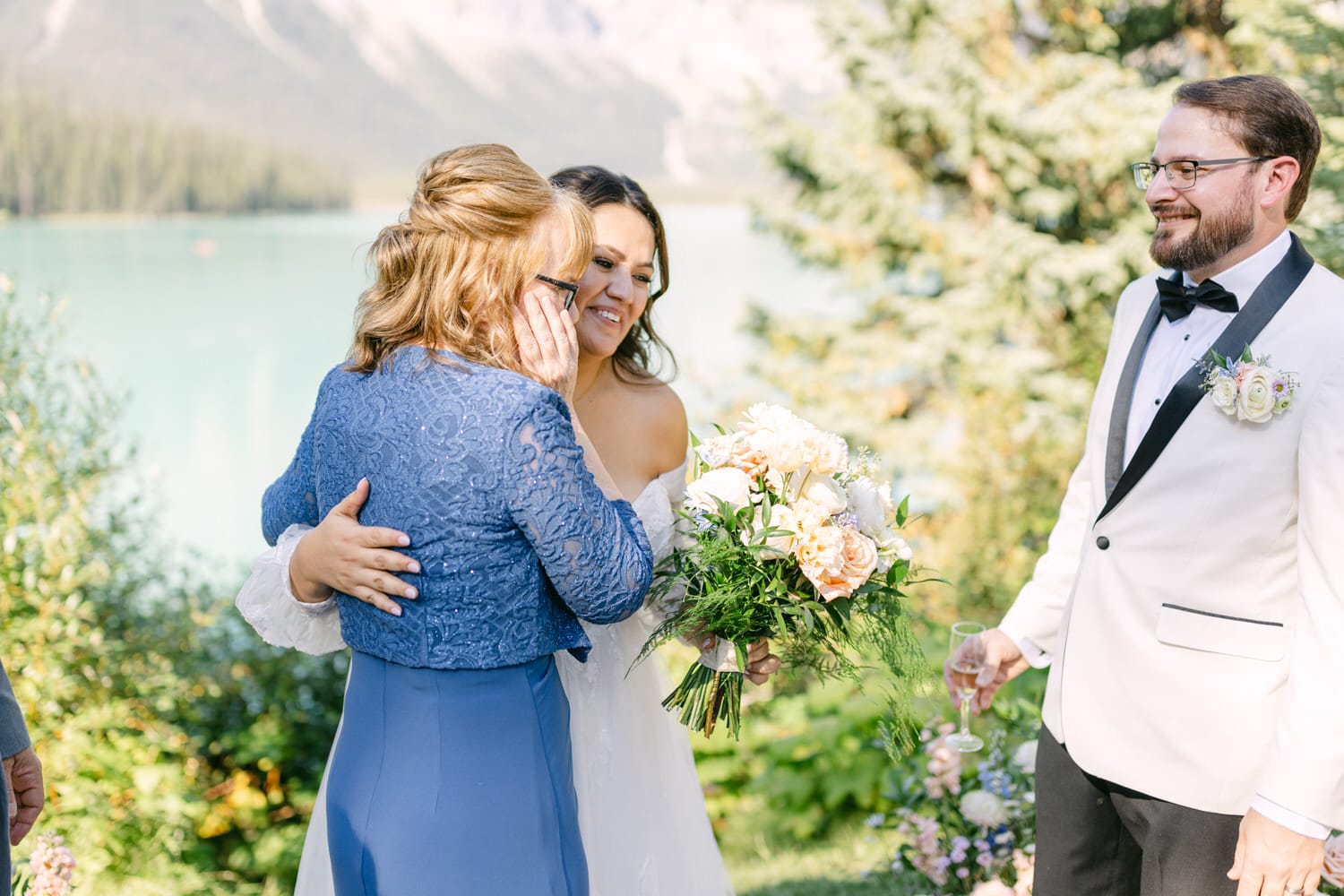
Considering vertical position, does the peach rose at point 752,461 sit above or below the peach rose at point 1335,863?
above

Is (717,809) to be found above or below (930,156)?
below

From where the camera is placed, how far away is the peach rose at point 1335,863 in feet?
8.91

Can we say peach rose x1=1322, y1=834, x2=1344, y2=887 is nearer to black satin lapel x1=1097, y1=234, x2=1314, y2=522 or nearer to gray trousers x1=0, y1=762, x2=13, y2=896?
black satin lapel x1=1097, y1=234, x2=1314, y2=522

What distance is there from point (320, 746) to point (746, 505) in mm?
3793

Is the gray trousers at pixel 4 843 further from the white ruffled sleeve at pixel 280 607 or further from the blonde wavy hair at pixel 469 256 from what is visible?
the blonde wavy hair at pixel 469 256

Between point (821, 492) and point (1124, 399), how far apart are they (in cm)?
74

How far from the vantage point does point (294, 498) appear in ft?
7.39

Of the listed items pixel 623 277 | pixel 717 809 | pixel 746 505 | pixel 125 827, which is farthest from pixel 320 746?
pixel 746 505

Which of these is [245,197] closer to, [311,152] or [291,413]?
[311,152]

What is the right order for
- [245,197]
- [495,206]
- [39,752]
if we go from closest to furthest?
[495,206] < [39,752] < [245,197]

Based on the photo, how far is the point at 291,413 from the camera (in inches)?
402

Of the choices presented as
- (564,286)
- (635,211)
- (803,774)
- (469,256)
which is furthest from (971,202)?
(469,256)

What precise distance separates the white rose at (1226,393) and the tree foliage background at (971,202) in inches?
246

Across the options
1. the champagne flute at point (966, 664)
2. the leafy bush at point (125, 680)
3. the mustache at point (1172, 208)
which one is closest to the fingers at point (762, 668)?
the champagne flute at point (966, 664)
